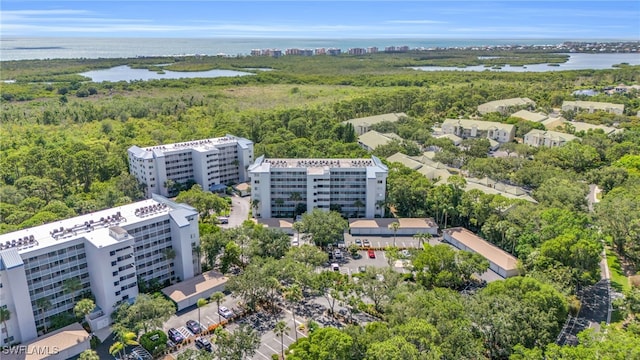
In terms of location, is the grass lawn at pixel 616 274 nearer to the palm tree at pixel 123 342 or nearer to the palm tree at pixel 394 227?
the palm tree at pixel 394 227

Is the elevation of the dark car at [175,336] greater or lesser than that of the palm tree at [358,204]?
lesser

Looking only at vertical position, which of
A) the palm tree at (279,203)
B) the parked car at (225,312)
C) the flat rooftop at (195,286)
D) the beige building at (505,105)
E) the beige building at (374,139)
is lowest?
the parked car at (225,312)

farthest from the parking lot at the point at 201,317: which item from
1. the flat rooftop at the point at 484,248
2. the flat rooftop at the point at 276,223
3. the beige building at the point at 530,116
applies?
the beige building at the point at 530,116

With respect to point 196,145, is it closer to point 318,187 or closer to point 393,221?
point 318,187

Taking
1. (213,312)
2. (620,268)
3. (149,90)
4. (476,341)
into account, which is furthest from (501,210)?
(149,90)

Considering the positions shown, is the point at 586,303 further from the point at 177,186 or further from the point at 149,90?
the point at 149,90

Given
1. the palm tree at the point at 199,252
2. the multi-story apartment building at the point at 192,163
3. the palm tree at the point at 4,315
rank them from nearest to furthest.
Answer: the palm tree at the point at 4,315 < the palm tree at the point at 199,252 < the multi-story apartment building at the point at 192,163

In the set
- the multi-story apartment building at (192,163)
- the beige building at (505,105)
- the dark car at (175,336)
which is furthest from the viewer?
the beige building at (505,105)
